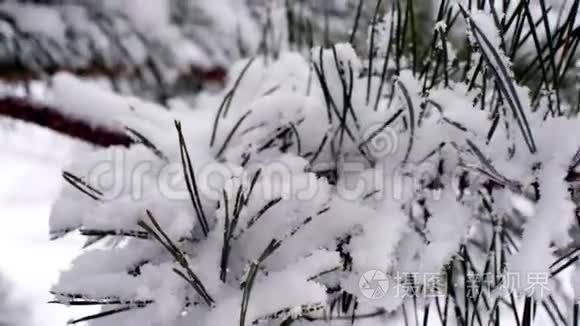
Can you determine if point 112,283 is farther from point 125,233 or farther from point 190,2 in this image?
point 190,2

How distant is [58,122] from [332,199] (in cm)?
37

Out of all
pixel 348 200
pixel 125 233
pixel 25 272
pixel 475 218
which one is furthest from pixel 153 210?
pixel 25 272

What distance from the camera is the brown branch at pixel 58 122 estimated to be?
0.64m

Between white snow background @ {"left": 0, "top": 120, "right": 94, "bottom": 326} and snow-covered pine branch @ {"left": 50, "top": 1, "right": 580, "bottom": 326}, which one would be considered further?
white snow background @ {"left": 0, "top": 120, "right": 94, "bottom": 326}

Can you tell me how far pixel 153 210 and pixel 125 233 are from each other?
0.10ft

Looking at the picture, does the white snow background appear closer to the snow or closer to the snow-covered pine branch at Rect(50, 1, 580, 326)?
the snow

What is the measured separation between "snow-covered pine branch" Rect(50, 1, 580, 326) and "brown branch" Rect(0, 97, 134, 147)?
93 mm

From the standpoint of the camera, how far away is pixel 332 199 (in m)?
0.49

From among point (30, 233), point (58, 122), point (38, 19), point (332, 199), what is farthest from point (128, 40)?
point (30, 233)

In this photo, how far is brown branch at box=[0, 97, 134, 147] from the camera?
64 cm

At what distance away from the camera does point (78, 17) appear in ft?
3.09

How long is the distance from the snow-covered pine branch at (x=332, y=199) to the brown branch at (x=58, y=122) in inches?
3.7

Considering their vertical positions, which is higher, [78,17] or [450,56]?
[78,17]

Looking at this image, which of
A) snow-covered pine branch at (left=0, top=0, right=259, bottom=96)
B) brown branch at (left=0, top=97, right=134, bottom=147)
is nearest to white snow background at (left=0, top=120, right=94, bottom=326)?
snow-covered pine branch at (left=0, top=0, right=259, bottom=96)
